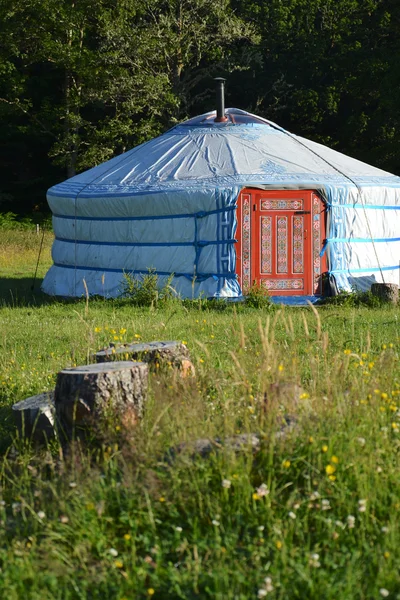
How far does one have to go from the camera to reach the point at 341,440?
10.0 feet

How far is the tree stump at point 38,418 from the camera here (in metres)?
4.18

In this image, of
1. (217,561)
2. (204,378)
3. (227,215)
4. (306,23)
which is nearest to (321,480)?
(217,561)

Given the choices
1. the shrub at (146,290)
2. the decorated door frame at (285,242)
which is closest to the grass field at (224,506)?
the shrub at (146,290)

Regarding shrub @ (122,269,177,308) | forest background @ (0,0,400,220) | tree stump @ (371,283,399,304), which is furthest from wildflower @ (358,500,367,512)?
forest background @ (0,0,400,220)

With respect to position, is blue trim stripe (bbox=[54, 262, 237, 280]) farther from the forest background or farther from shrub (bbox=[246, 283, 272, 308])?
the forest background

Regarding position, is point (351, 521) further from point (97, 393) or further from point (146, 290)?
point (146, 290)

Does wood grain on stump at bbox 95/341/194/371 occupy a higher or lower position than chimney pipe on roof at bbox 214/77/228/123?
lower

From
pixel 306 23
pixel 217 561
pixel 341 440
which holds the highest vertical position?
pixel 306 23

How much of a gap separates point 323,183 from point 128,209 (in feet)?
7.33

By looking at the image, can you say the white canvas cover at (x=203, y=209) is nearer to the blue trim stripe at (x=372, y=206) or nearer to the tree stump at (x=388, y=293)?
the blue trim stripe at (x=372, y=206)

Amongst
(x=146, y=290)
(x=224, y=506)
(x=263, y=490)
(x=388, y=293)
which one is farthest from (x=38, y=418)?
(x=388, y=293)

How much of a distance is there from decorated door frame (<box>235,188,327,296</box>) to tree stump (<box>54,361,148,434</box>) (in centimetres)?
671

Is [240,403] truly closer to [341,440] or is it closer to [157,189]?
[341,440]

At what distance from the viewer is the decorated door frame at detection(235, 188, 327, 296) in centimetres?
1044
